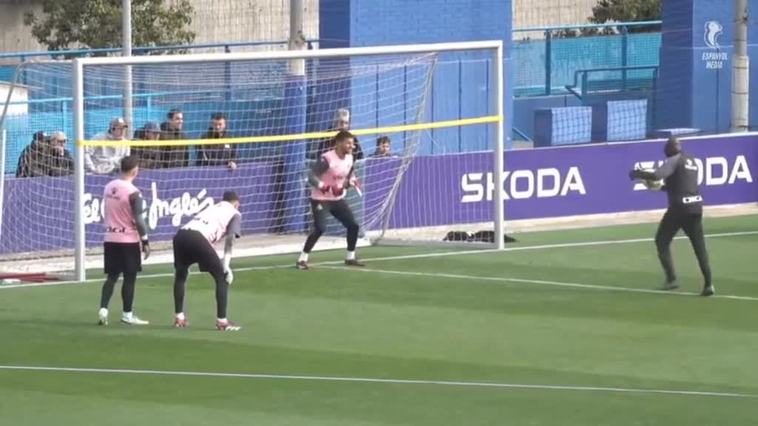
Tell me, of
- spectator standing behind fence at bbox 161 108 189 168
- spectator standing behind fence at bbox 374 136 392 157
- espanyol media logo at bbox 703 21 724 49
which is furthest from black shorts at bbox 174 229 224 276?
espanyol media logo at bbox 703 21 724 49

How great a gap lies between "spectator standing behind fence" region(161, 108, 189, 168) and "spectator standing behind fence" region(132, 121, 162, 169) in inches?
4.1

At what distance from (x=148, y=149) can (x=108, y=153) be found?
1488 mm

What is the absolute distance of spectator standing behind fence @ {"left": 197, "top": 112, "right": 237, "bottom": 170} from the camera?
86.9 feet

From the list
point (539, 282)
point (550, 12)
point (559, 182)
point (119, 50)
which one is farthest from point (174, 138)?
point (550, 12)

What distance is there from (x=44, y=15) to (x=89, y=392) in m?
33.5

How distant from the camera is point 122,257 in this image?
1967 cm

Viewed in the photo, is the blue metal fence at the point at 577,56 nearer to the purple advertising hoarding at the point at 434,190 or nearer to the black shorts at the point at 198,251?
the purple advertising hoarding at the point at 434,190

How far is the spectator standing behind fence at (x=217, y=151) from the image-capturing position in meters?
26.5

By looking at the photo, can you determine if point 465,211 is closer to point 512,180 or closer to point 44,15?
point 512,180

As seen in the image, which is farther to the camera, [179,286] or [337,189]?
[337,189]

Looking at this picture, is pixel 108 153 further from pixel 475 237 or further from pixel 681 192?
pixel 681 192

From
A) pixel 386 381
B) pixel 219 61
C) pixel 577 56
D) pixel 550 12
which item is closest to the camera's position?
pixel 386 381

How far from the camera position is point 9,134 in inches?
1126

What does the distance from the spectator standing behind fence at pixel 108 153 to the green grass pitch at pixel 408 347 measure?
1790 millimetres
